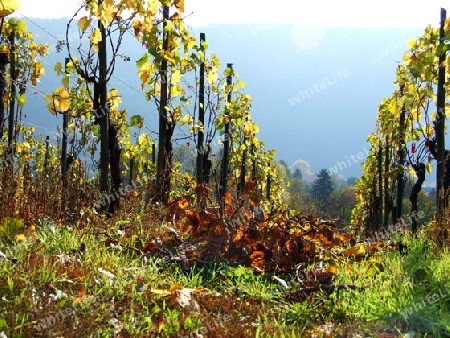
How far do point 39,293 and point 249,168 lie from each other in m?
16.3

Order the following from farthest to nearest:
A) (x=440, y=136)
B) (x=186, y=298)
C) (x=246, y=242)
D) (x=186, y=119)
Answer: (x=186, y=119)
(x=440, y=136)
(x=246, y=242)
(x=186, y=298)

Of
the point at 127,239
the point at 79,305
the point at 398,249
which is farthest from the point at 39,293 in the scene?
the point at 398,249

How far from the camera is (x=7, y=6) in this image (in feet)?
6.82

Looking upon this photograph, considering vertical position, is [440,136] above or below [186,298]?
above

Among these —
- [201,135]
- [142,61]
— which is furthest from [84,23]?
[201,135]

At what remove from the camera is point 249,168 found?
63.9 ft

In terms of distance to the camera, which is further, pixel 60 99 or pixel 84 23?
pixel 84 23

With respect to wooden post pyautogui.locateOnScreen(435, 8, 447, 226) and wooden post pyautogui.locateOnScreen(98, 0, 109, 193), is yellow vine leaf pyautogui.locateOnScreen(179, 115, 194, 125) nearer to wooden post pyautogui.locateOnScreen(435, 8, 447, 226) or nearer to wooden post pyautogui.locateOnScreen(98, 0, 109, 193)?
wooden post pyautogui.locateOnScreen(98, 0, 109, 193)

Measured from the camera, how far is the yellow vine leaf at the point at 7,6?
2.06 m

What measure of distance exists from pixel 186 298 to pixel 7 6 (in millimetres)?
2131

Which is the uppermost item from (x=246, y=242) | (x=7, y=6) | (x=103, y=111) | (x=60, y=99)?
(x=103, y=111)

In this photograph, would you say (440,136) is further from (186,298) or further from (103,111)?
(186,298)

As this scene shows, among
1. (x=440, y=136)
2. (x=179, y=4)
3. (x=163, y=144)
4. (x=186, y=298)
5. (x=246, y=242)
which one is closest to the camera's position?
(x=186, y=298)

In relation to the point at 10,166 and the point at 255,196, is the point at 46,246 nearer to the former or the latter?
the point at 10,166
